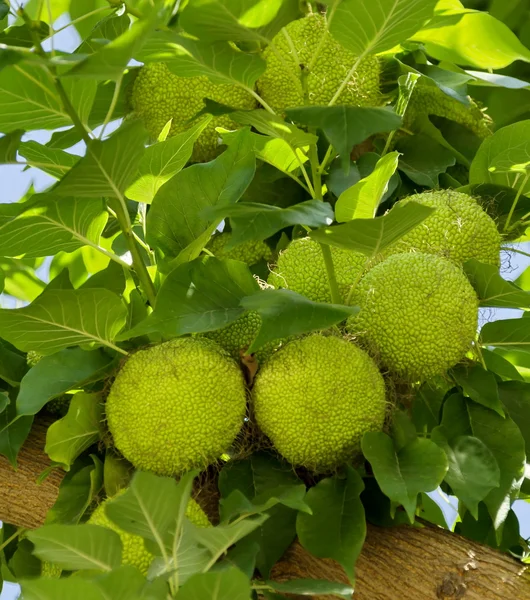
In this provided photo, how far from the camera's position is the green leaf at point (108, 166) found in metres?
0.69

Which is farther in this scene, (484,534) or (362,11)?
(484,534)

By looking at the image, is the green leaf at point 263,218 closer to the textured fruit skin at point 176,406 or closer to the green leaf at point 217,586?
the textured fruit skin at point 176,406

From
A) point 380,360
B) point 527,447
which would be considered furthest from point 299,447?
point 527,447

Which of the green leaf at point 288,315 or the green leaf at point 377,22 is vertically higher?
the green leaf at point 377,22

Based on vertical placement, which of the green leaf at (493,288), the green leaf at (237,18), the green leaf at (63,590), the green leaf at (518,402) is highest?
the green leaf at (237,18)

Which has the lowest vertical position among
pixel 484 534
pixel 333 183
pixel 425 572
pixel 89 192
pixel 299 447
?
pixel 484 534

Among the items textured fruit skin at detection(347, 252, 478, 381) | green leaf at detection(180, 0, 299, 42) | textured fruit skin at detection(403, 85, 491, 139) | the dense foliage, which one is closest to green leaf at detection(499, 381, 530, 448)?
the dense foliage

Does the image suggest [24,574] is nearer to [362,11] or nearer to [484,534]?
[484,534]

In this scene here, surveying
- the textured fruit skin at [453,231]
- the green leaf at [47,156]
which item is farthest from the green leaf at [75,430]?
the textured fruit skin at [453,231]

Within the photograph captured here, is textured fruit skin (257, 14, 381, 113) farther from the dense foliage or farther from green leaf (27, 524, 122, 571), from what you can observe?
green leaf (27, 524, 122, 571)

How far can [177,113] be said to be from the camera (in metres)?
1.00

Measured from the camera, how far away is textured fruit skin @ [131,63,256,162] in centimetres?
98

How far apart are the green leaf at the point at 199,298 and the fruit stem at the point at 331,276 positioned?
0.07 m

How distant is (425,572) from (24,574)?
0.42 m
